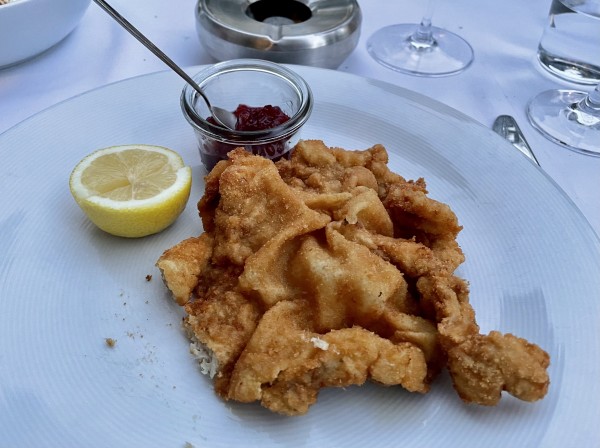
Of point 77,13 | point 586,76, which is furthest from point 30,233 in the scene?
point 586,76

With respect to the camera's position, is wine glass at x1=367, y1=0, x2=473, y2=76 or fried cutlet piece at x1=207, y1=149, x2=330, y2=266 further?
wine glass at x1=367, y1=0, x2=473, y2=76

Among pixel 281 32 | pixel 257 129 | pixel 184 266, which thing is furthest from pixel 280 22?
pixel 184 266

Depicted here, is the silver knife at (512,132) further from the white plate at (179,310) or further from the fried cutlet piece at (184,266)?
the fried cutlet piece at (184,266)

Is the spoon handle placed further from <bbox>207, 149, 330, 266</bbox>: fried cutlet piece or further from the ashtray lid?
the ashtray lid

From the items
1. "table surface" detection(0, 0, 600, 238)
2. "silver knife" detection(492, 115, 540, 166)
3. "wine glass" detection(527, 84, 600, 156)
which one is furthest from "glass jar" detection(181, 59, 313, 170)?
"wine glass" detection(527, 84, 600, 156)

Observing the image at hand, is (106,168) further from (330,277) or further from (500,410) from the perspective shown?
(500,410)
